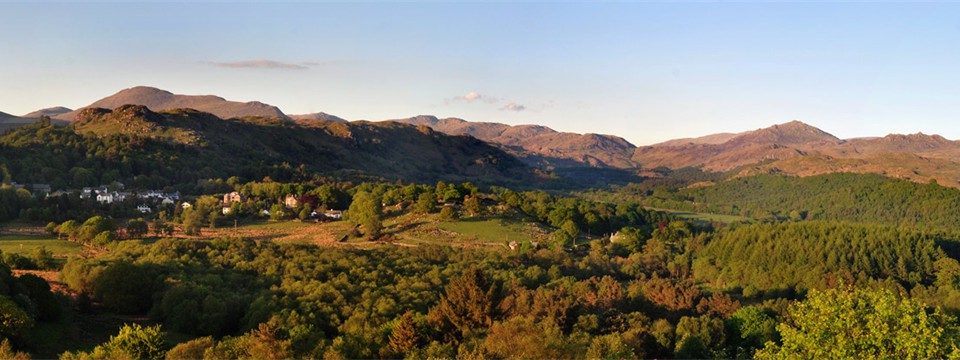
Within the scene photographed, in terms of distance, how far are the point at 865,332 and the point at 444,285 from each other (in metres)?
23.1

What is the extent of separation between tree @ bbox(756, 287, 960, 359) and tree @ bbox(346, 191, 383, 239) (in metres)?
42.6

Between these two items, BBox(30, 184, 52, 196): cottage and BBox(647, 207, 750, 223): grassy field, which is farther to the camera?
BBox(647, 207, 750, 223): grassy field

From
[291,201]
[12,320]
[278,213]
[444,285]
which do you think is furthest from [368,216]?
[12,320]

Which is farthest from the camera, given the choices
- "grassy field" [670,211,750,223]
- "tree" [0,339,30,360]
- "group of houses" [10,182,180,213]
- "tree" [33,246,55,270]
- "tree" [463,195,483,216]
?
"grassy field" [670,211,750,223]

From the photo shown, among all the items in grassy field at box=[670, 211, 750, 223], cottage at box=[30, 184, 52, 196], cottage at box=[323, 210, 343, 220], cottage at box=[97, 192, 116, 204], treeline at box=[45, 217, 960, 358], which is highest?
cottage at box=[30, 184, 52, 196]

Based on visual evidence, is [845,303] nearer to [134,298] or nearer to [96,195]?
[134,298]

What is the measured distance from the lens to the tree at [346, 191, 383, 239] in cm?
5738

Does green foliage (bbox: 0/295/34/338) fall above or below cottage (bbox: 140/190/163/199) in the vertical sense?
below

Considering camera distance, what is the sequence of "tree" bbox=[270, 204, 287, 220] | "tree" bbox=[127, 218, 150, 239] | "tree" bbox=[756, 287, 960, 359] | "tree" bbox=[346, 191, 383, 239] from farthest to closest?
"tree" bbox=[270, 204, 287, 220] → "tree" bbox=[346, 191, 383, 239] → "tree" bbox=[127, 218, 150, 239] → "tree" bbox=[756, 287, 960, 359]

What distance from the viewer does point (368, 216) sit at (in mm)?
62094

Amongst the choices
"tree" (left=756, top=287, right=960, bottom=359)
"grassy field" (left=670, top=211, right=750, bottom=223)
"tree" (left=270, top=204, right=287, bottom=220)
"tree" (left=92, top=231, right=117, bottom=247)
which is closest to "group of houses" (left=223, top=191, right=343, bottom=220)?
"tree" (left=270, top=204, right=287, bottom=220)

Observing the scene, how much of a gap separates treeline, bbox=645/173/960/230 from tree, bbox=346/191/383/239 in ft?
277

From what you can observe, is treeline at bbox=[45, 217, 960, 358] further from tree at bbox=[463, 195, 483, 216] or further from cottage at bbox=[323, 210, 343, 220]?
cottage at bbox=[323, 210, 343, 220]

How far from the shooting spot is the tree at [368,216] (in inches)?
2259
